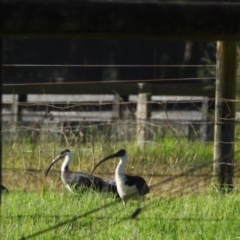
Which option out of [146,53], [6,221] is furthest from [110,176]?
[146,53]

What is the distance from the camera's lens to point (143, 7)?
2400 millimetres

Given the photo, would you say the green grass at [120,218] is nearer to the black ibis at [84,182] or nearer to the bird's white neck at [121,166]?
the black ibis at [84,182]

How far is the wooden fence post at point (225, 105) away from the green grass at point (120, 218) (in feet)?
2.37

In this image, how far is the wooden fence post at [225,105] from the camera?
23.9ft

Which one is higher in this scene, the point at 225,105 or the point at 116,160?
the point at 225,105

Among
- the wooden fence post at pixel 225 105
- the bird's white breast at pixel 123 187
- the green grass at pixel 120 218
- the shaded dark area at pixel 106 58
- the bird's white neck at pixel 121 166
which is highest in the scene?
the shaded dark area at pixel 106 58

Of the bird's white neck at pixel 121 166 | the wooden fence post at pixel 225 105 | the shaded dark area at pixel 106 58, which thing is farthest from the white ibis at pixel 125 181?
the shaded dark area at pixel 106 58

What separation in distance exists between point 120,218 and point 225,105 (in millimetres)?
2252

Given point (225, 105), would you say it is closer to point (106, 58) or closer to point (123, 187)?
point (123, 187)

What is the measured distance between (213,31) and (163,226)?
2836mm

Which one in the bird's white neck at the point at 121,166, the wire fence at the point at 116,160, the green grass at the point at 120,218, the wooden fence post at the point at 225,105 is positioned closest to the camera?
the green grass at the point at 120,218

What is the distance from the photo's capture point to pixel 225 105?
740 centimetres

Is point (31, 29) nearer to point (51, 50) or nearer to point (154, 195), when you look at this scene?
point (154, 195)

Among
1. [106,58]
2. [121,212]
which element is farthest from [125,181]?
[106,58]
